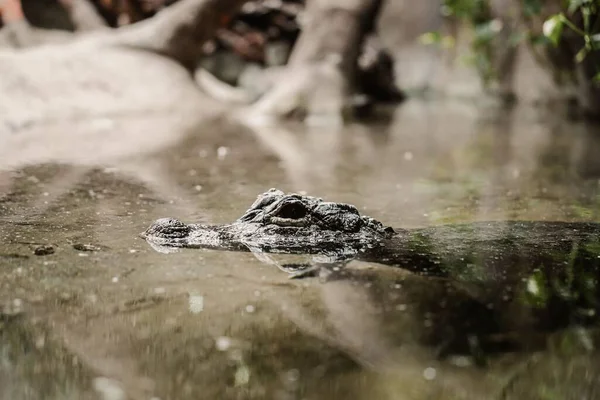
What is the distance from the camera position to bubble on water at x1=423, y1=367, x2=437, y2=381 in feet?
6.31

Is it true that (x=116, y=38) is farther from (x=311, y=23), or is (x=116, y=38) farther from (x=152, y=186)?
(x=152, y=186)

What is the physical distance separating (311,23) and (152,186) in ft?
27.0

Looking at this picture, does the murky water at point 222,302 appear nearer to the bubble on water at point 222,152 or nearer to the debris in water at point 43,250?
the debris in water at point 43,250

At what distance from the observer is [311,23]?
41.0 ft

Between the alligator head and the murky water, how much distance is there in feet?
0.50

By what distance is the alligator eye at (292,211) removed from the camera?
3328mm

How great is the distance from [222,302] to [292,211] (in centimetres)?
91

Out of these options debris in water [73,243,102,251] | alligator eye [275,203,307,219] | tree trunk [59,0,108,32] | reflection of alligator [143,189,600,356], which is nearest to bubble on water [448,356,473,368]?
reflection of alligator [143,189,600,356]

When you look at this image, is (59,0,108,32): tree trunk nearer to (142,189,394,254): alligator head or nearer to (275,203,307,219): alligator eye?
(142,189,394,254): alligator head

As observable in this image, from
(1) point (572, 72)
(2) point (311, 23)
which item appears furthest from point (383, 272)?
(1) point (572, 72)

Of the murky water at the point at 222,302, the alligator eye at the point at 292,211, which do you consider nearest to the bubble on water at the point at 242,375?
the murky water at the point at 222,302

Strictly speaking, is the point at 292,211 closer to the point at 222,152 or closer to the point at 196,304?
the point at 196,304

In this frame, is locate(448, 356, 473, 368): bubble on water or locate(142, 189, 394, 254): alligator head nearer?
locate(448, 356, 473, 368): bubble on water

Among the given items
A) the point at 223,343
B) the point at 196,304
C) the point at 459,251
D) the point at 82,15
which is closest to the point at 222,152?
the point at 459,251
